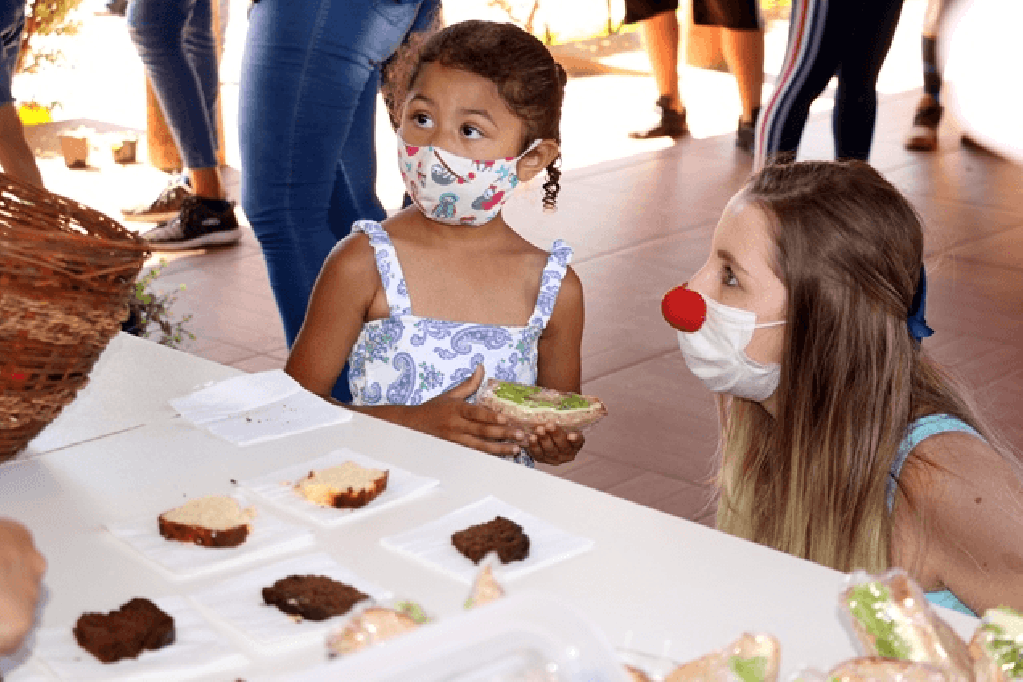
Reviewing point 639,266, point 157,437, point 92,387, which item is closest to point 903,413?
point 157,437

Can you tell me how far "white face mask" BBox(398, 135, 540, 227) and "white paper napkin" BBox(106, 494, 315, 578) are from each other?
94cm

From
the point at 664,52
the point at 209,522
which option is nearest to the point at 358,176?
the point at 209,522

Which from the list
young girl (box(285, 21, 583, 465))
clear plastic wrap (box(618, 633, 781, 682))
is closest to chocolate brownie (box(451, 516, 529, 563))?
clear plastic wrap (box(618, 633, 781, 682))

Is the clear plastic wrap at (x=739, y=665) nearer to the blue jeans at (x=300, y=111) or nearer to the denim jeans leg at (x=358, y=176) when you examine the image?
the blue jeans at (x=300, y=111)

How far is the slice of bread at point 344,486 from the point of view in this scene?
4.66ft

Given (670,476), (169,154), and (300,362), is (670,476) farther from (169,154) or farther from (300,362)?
(169,154)

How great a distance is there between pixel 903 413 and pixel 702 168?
451 centimetres

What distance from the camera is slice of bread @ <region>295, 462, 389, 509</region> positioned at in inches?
55.9

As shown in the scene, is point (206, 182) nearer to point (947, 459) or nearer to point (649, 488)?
point (649, 488)

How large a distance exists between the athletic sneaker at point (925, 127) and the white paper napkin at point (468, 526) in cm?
570

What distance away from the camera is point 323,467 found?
60.1 inches

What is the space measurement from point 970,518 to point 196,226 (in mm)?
3772

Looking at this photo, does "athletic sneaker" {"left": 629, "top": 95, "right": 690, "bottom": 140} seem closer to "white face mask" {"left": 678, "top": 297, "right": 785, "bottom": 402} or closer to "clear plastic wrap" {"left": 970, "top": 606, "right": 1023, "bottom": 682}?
"white face mask" {"left": 678, "top": 297, "right": 785, "bottom": 402}

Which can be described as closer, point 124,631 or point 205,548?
point 124,631
